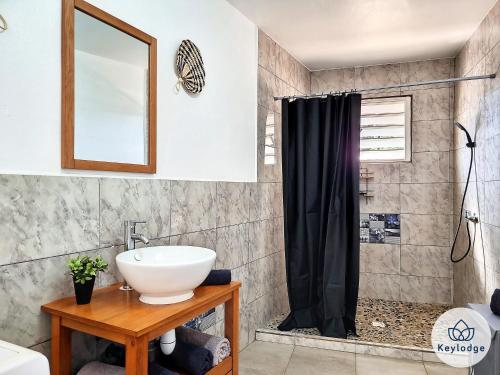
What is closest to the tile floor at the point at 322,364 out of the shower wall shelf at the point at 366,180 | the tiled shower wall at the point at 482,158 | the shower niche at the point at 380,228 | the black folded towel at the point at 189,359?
the tiled shower wall at the point at 482,158

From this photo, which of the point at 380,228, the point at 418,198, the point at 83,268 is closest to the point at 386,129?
the point at 418,198

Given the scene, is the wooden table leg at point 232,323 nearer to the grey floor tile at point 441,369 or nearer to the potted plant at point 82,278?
the potted plant at point 82,278

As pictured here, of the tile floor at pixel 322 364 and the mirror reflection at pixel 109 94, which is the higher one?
the mirror reflection at pixel 109 94

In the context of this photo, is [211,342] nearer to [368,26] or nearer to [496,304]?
[496,304]

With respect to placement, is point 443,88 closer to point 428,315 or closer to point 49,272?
point 428,315

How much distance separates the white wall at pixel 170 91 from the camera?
142 cm

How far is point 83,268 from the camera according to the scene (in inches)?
60.0

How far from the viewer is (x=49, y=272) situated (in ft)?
5.00

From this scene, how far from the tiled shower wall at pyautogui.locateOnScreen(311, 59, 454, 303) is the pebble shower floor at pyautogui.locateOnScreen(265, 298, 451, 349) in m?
0.19

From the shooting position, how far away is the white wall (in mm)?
1424

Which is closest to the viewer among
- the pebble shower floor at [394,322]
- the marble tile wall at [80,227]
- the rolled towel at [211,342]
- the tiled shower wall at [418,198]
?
the marble tile wall at [80,227]

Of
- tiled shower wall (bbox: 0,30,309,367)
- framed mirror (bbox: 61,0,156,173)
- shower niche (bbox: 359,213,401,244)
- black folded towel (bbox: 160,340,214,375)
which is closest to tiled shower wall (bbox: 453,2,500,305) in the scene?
shower niche (bbox: 359,213,401,244)

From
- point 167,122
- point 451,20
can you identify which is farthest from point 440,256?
point 167,122

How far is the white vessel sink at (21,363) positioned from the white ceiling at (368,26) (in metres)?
2.52
